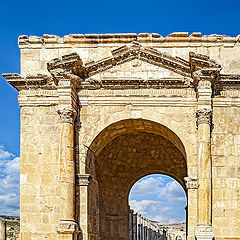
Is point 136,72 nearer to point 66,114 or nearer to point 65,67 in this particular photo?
point 65,67

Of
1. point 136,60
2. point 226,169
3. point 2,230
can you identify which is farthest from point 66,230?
point 136,60

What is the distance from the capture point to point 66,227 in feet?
41.7

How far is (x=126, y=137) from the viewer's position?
18.7 metres

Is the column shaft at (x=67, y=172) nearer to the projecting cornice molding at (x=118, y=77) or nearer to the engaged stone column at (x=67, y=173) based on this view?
the engaged stone column at (x=67, y=173)

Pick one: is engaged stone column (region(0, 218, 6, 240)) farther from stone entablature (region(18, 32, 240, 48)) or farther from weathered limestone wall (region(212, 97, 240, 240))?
weathered limestone wall (region(212, 97, 240, 240))

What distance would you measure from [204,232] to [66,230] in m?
3.43

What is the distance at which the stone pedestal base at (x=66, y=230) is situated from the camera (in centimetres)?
1268

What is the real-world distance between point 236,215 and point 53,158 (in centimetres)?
509

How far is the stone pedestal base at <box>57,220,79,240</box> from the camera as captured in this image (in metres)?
12.7

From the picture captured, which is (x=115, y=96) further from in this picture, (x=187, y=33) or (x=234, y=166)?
(x=234, y=166)

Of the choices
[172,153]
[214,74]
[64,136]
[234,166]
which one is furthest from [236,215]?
[172,153]

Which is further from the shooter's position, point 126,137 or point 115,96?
point 126,137

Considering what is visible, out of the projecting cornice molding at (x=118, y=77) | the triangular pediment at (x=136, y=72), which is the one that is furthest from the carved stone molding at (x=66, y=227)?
the triangular pediment at (x=136, y=72)

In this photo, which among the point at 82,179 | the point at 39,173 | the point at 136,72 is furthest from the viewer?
Result: the point at 136,72
